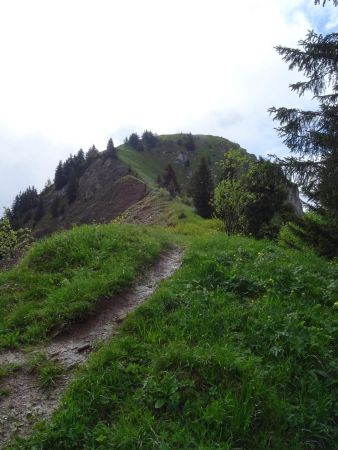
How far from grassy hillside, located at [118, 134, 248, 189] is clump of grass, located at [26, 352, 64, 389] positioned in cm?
12319

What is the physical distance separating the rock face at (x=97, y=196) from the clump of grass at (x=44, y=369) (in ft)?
215

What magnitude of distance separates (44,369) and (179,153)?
14626 cm

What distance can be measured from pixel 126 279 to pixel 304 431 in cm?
529

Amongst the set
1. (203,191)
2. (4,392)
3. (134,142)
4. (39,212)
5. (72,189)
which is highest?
(134,142)

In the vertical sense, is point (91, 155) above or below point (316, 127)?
above

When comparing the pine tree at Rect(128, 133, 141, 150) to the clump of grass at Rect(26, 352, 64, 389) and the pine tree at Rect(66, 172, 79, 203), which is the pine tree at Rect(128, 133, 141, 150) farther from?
the clump of grass at Rect(26, 352, 64, 389)

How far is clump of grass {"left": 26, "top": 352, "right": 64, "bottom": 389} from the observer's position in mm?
5730

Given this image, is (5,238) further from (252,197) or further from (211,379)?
(211,379)

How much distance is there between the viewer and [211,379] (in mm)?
5309

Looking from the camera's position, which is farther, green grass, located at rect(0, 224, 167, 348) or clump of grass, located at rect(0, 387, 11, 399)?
green grass, located at rect(0, 224, 167, 348)

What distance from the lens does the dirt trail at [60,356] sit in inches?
198

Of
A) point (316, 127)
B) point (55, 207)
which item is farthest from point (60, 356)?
point (55, 207)

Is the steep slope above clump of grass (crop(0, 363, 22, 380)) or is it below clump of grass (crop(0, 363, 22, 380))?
above

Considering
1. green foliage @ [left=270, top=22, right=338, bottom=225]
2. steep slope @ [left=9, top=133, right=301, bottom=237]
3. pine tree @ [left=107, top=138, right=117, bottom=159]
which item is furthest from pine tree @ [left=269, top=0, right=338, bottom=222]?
pine tree @ [left=107, top=138, right=117, bottom=159]
